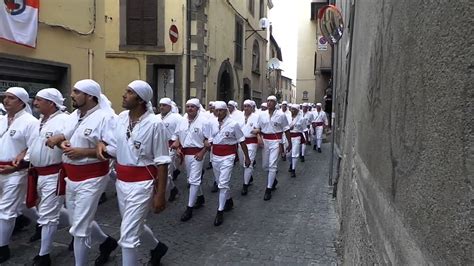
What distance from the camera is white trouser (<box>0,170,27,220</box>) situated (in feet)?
17.0

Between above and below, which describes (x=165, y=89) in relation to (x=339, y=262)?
above

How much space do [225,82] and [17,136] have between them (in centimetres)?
1847

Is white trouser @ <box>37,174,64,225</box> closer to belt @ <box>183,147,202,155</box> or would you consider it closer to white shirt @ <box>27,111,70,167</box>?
white shirt @ <box>27,111,70,167</box>

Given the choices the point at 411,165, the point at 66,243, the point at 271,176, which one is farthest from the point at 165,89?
the point at 411,165

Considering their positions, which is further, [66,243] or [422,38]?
[66,243]

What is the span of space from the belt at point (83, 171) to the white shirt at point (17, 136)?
1004mm

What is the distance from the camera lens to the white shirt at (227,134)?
764 centimetres

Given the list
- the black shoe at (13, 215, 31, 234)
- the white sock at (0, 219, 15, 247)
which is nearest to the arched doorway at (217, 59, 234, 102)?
the black shoe at (13, 215, 31, 234)

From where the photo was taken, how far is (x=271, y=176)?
30.0 ft

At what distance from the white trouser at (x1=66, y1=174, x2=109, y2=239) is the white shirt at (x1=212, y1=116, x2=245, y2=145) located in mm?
3220

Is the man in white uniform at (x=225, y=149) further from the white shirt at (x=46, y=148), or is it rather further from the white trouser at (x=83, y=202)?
the white trouser at (x=83, y=202)

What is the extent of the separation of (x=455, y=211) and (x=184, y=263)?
4.30m

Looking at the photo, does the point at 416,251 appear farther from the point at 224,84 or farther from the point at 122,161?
the point at 224,84

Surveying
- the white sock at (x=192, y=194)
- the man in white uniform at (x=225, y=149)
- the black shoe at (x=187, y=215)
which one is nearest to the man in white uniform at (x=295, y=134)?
the man in white uniform at (x=225, y=149)
